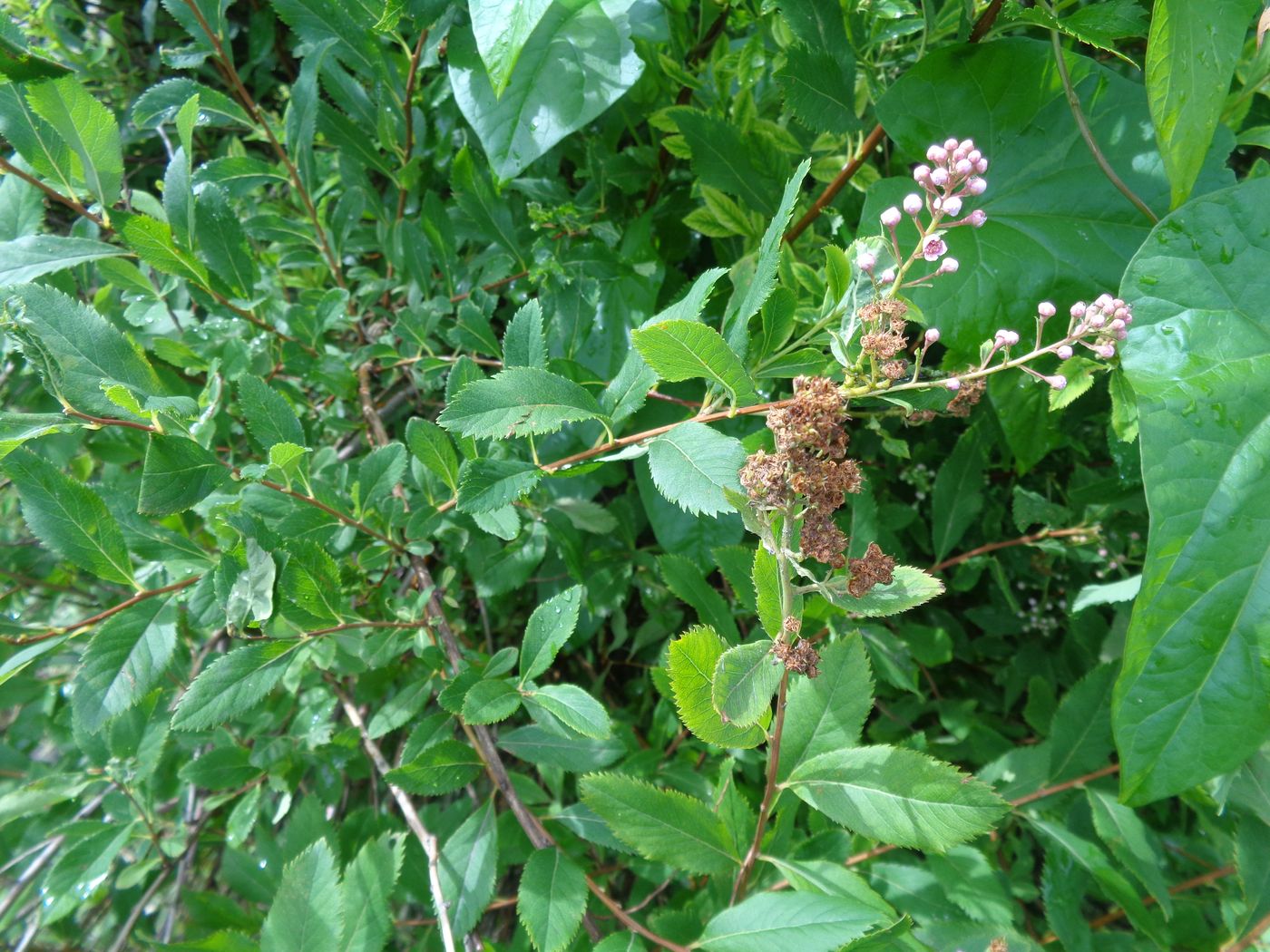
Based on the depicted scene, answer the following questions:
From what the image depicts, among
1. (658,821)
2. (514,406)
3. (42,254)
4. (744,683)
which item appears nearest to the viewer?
(744,683)

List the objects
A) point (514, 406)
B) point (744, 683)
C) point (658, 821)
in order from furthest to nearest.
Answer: point (658, 821), point (514, 406), point (744, 683)

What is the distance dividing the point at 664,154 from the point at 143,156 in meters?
1.50

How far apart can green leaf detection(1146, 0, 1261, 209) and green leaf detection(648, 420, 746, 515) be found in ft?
1.70

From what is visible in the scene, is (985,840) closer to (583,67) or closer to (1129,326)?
(1129,326)

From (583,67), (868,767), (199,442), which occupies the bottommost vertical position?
(868,767)

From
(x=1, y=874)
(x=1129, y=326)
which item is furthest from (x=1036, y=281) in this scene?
(x=1, y=874)

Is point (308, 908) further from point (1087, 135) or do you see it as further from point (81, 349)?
point (1087, 135)

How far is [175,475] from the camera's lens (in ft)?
2.74

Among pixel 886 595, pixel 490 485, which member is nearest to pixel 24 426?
pixel 490 485

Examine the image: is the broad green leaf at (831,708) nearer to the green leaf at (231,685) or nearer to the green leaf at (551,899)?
the green leaf at (551,899)

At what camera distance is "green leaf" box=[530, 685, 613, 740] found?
32.2 inches

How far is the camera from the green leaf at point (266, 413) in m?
0.93

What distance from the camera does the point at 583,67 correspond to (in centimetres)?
94

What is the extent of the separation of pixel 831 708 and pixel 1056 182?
68 centimetres
